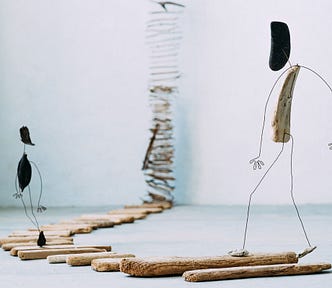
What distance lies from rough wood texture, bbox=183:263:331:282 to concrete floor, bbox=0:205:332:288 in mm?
20

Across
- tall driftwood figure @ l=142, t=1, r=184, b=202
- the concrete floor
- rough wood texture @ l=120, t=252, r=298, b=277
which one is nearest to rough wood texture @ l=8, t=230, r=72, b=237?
the concrete floor

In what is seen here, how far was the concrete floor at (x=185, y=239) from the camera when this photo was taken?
1835 mm

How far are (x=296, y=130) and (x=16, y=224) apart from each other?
1817 millimetres

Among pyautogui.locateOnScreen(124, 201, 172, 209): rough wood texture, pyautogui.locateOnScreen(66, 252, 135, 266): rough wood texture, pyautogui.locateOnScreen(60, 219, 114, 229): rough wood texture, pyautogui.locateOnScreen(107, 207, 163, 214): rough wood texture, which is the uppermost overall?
pyautogui.locateOnScreen(66, 252, 135, 266): rough wood texture

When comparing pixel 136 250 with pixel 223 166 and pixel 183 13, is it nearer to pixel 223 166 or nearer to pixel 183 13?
pixel 223 166

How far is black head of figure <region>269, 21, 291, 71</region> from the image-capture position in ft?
6.32

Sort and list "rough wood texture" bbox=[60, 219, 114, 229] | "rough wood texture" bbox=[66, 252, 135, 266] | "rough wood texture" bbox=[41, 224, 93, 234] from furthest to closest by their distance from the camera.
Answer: "rough wood texture" bbox=[60, 219, 114, 229] → "rough wood texture" bbox=[41, 224, 93, 234] → "rough wood texture" bbox=[66, 252, 135, 266]

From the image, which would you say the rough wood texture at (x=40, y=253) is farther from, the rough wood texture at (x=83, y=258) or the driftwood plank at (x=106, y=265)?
the driftwood plank at (x=106, y=265)

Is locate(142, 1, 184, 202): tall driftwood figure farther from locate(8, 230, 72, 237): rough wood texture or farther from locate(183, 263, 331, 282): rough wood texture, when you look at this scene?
locate(183, 263, 331, 282): rough wood texture

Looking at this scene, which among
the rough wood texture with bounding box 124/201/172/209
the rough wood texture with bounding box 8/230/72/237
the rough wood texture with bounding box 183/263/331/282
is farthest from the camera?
the rough wood texture with bounding box 124/201/172/209

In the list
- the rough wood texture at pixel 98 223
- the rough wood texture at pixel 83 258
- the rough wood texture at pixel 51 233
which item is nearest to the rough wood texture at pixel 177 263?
the rough wood texture at pixel 83 258

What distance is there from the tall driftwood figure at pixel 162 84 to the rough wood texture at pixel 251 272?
130 inches

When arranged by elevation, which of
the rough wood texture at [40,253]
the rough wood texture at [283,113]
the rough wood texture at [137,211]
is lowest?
the rough wood texture at [137,211]

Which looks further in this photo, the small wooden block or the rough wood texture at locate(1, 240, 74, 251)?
the small wooden block
